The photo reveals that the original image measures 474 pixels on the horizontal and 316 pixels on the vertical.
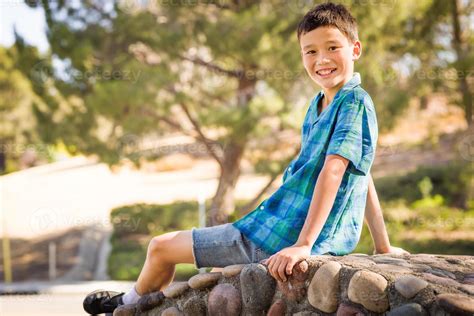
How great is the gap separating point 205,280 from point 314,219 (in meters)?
0.59

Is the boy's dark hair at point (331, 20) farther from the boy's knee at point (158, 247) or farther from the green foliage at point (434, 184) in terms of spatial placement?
the green foliage at point (434, 184)

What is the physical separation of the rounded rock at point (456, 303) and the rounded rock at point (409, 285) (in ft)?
0.23

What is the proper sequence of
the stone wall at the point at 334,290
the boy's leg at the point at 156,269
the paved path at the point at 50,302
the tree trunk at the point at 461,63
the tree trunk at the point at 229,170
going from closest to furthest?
the stone wall at the point at 334,290
the boy's leg at the point at 156,269
the paved path at the point at 50,302
the tree trunk at the point at 461,63
the tree trunk at the point at 229,170

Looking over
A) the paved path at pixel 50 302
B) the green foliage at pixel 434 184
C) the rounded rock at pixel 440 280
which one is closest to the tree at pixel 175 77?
the paved path at pixel 50 302

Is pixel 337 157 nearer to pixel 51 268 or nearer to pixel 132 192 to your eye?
pixel 51 268

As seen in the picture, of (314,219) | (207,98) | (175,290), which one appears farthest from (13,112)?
(314,219)

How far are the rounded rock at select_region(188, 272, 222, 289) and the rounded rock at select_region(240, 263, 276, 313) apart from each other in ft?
0.64

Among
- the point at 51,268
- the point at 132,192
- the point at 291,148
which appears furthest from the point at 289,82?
the point at 132,192

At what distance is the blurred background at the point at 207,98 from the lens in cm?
895

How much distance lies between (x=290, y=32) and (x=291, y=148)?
7.32ft

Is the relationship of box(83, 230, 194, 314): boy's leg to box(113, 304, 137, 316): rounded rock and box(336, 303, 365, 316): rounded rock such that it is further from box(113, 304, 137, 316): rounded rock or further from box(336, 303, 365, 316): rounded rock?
box(336, 303, 365, 316): rounded rock

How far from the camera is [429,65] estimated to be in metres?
11.2

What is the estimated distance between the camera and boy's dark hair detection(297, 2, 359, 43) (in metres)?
2.34

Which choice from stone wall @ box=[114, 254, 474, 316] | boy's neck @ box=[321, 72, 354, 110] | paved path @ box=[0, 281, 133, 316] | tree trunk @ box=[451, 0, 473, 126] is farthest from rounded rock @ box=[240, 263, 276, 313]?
tree trunk @ box=[451, 0, 473, 126]
